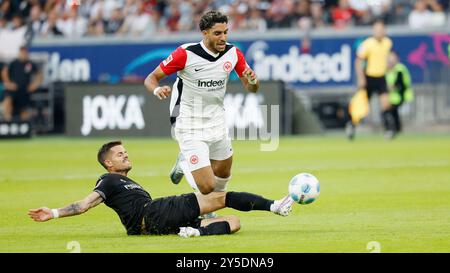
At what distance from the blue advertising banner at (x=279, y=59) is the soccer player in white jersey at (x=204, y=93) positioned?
17230mm

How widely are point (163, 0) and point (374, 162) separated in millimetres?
15361

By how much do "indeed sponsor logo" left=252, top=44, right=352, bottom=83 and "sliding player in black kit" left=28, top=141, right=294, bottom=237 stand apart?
63.4 feet

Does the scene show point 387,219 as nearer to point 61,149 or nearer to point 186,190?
point 186,190

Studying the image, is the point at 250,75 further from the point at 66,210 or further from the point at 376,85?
the point at 376,85

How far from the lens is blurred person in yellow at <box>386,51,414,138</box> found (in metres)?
28.1

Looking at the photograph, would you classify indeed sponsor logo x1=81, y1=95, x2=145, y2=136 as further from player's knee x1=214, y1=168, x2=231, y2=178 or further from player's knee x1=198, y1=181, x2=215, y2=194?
player's knee x1=198, y1=181, x2=215, y2=194

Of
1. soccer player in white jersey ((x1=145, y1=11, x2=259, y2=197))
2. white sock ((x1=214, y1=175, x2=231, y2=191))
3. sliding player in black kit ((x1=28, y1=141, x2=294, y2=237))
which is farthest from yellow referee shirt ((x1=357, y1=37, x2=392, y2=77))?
sliding player in black kit ((x1=28, y1=141, x2=294, y2=237))

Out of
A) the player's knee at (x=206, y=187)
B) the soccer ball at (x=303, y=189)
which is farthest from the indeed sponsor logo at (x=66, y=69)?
the soccer ball at (x=303, y=189)

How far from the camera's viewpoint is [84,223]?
13.5m

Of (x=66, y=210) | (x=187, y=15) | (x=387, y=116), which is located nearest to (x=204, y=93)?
(x=66, y=210)

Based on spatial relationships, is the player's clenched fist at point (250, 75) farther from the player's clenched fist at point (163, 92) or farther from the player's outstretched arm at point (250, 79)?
the player's clenched fist at point (163, 92)

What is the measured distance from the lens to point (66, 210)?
11.4m

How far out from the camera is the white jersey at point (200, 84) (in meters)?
12.8
